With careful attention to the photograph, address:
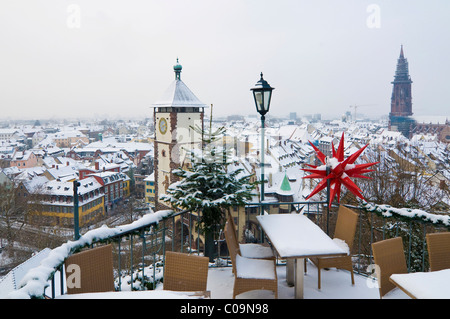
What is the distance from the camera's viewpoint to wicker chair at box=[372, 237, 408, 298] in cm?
273

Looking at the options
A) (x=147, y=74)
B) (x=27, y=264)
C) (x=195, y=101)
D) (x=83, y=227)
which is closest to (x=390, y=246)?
(x=27, y=264)

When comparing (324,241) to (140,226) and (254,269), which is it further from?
(140,226)

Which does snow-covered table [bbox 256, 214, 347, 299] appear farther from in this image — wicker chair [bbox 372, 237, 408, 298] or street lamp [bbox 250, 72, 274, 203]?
street lamp [bbox 250, 72, 274, 203]

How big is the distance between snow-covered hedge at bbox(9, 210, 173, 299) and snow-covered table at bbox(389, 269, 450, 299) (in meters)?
2.38

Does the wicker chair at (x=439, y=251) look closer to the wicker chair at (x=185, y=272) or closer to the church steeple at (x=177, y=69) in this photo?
the wicker chair at (x=185, y=272)

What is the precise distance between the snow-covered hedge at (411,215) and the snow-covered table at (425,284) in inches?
51.3

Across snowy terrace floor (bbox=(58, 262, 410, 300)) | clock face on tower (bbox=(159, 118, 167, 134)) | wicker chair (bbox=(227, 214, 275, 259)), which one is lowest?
snowy terrace floor (bbox=(58, 262, 410, 300))

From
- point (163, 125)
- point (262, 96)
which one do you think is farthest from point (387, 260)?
point (163, 125)

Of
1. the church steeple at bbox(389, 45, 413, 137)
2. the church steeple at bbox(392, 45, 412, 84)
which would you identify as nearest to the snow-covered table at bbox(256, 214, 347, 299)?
the church steeple at bbox(392, 45, 412, 84)

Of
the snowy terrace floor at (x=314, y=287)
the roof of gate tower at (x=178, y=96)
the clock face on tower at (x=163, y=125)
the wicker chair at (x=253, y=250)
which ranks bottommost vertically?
the snowy terrace floor at (x=314, y=287)

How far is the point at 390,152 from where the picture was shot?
1945 cm

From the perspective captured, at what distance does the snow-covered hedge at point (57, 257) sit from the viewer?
2.03 m

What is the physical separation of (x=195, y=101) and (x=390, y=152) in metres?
14.7

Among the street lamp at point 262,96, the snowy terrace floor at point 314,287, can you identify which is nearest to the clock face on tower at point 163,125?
the street lamp at point 262,96
